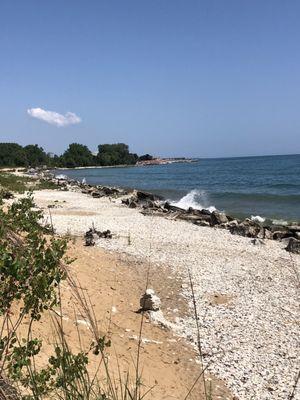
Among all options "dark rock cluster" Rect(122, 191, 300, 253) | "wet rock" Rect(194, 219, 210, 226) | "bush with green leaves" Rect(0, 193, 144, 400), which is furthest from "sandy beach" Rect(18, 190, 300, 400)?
"wet rock" Rect(194, 219, 210, 226)

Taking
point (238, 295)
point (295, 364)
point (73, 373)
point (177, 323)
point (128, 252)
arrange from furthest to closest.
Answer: point (128, 252) < point (238, 295) < point (177, 323) < point (295, 364) < point (73, 373)

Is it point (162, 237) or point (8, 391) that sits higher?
point (8, 391)

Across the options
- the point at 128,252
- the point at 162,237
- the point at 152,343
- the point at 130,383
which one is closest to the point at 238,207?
the point at 162,237

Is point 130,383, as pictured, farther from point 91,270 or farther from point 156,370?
point 91,270

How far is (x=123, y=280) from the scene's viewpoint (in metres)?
11.6

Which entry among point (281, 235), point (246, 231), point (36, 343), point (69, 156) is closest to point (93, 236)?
point (246, 231)

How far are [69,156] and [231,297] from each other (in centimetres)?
14749

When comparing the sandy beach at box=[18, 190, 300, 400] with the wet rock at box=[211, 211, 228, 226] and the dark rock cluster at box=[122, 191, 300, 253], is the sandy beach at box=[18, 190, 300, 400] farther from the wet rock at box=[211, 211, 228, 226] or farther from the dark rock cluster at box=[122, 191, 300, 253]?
the wet rock at box=[211, 211, 228, 226]

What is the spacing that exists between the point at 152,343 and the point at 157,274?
13.8 ft

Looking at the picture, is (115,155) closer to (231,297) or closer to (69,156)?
(69,156)

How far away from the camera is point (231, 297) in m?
11.0

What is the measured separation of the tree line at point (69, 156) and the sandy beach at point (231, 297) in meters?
122

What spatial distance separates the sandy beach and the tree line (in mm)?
122127

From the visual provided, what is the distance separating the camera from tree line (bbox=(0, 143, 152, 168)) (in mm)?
137375
